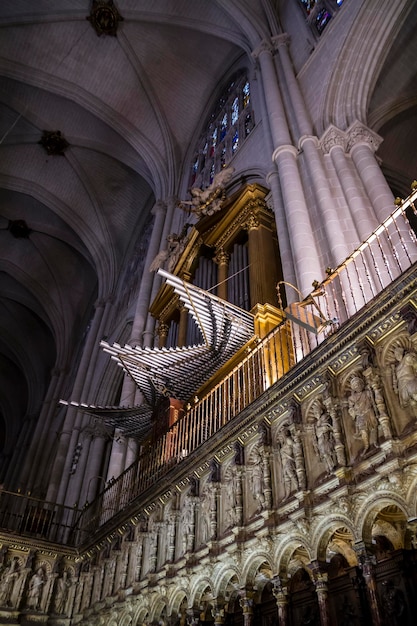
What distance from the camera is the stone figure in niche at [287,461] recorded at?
15.0 ft

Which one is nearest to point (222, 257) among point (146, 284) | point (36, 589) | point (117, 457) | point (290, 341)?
point (290, 341)

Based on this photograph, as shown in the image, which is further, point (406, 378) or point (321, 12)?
point (321, 12)

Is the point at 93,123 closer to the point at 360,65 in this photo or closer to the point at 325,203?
the point at 360,65

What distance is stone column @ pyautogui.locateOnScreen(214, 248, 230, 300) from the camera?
413 inches

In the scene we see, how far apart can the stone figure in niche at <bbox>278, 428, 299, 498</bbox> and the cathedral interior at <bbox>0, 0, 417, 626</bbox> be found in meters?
0.03

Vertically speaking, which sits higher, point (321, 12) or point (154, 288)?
point (321, 12)

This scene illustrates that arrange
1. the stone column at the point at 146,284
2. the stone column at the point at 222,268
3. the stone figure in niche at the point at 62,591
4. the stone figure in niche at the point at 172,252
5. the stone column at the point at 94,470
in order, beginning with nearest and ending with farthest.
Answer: the stone figure in niche at the point at 62,591
the stone column at the point at 222,268
the stone figure in niche at the point at 172,252
the stone column at the point at 94,470
the stone column at the point at 146,284

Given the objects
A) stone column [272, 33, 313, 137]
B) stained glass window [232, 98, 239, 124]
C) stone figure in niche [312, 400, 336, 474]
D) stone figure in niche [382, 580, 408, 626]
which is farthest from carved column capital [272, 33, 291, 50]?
stone figure in niche [382, 580, 408, 626]

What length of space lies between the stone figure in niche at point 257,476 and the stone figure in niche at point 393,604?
1.26 meters

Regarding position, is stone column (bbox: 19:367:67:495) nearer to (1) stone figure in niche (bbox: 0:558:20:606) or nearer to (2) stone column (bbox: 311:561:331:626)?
(1) stone figure in niche (bbox: 0:558:20:606)

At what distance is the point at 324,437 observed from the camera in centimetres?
437

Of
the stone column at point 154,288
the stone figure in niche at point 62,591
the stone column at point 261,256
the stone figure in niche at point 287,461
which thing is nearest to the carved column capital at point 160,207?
the stone column at point 154,288

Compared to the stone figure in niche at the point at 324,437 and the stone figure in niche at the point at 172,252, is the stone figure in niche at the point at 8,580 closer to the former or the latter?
the stone figure in niche at the point at 324,437

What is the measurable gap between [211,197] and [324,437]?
30.9 ft
